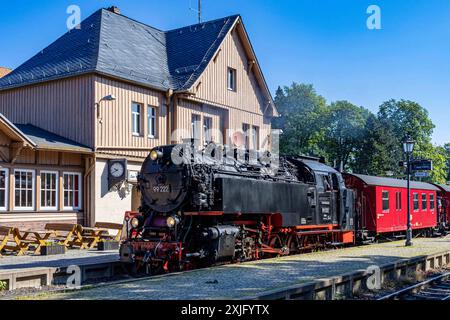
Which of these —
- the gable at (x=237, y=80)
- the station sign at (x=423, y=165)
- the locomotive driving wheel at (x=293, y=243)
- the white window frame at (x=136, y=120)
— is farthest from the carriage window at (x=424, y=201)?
the white window frame at (x=136, y=120)

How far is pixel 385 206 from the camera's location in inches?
864

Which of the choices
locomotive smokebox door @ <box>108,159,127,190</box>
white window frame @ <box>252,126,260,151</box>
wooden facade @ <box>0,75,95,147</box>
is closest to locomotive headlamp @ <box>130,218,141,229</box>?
locomotive smokebox door @ <box>108,159,127,190</box>

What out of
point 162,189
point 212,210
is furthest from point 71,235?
point 212,210

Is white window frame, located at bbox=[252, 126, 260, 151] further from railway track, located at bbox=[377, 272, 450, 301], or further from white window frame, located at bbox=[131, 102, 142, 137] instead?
railway track, located at bbox=[377, 272, 450, 301]

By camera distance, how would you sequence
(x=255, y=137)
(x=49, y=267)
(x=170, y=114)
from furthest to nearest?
(x=255, y=137) → (x=170, y=114) → (x=49, y=267)

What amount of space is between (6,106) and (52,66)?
274cm

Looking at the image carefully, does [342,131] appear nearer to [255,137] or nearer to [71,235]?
[255,137]

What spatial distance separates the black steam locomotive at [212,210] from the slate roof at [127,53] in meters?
7.89

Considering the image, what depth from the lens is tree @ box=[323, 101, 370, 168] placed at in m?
55.7

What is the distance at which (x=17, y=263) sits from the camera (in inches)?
525

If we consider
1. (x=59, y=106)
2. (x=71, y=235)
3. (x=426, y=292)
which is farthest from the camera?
(x=59, y=106)

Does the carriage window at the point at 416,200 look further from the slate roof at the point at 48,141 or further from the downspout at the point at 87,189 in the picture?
the slate roof at the point at 48,141

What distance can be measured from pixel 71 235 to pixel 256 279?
820cm

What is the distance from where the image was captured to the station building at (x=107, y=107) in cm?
1831
